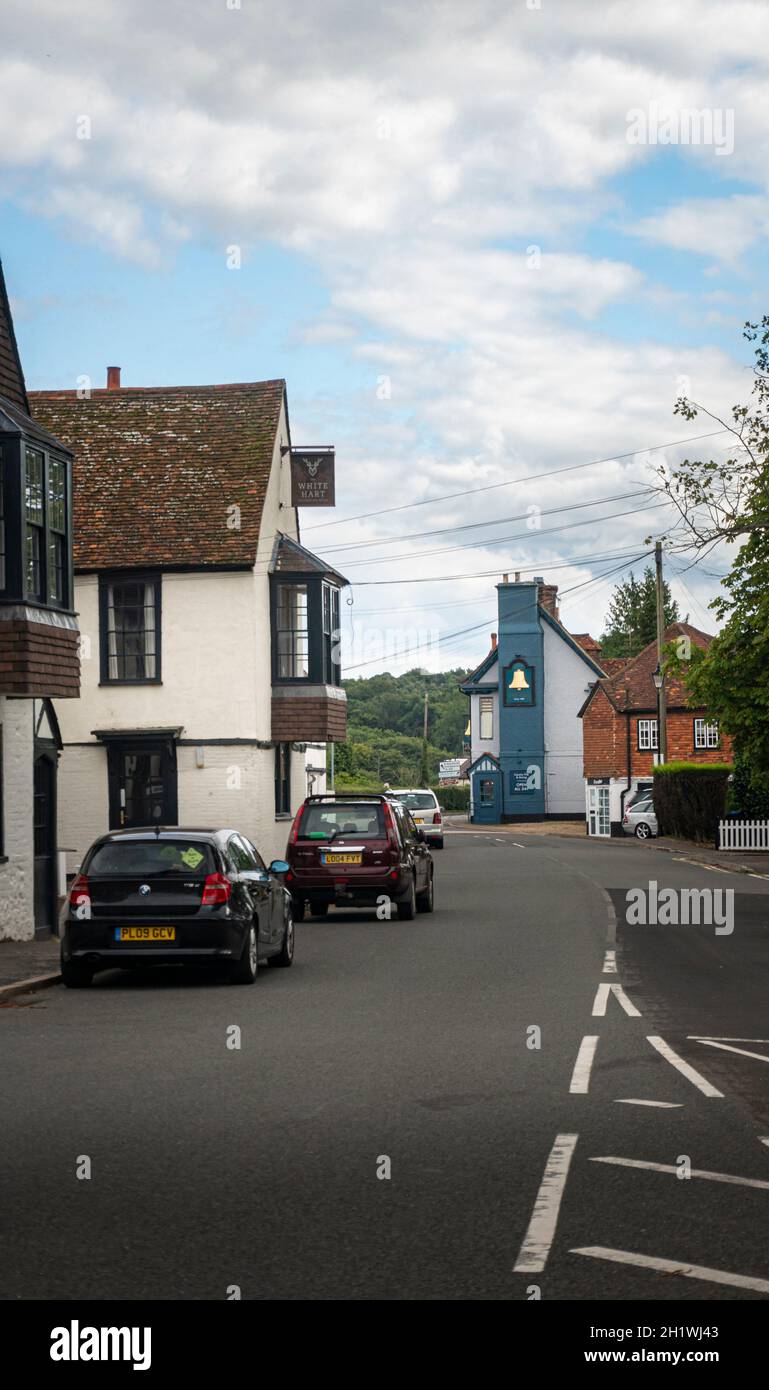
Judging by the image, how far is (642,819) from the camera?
62.1 meters

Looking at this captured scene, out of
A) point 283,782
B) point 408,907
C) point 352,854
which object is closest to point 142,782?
point 283,782

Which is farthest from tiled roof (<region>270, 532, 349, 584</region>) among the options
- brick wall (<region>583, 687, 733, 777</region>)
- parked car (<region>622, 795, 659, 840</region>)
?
brick wall (<region>583, 687, 733, 777</region>)

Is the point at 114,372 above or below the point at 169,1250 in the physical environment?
above

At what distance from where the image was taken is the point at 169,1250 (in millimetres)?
6270

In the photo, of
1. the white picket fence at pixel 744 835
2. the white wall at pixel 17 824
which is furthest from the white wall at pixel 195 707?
the white picket fence at pixel 744 835

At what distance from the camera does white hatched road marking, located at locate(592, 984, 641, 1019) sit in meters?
13.8

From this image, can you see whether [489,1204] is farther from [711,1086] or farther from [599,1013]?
[599,1013]

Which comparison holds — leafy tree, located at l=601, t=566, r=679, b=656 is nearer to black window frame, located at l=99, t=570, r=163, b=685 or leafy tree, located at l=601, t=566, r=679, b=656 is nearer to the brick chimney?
the brick chimney

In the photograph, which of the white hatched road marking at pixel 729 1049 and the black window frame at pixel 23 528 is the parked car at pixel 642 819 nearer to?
the black window frame at pixel 23 528

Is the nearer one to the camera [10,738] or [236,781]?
[10,738]

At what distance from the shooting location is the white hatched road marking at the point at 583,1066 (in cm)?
1007
